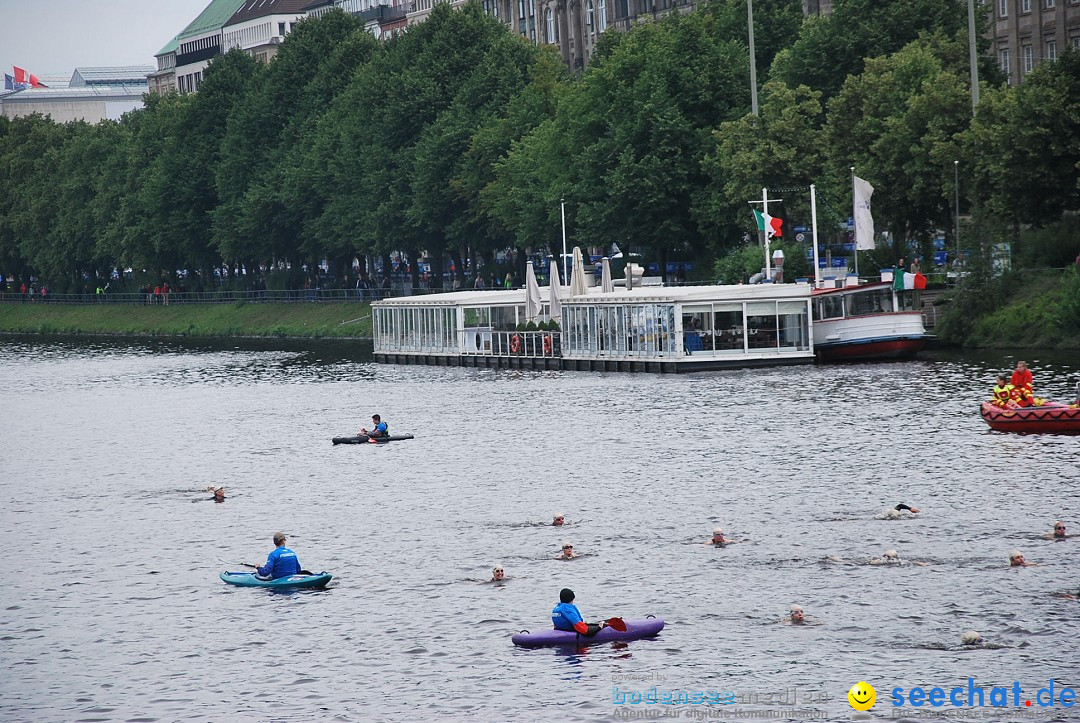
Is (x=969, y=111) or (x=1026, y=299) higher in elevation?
(x=969, y=111)

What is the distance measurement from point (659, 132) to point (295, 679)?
8612cm

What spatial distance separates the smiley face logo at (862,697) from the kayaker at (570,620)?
21.1 feet

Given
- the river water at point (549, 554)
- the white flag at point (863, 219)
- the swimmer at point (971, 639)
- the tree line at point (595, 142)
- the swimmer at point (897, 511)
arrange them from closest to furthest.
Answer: the river water at point (549, 554) < the swimmer at point (971, 639) < the swimmer at point (897, 511) < the white flag at point (863, 219) < the tree line at point (595, 142)

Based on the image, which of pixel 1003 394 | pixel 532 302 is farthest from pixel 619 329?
pixel 1003 394

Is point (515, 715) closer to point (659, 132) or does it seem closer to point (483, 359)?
point (483, 359)

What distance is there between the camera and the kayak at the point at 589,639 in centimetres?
3650

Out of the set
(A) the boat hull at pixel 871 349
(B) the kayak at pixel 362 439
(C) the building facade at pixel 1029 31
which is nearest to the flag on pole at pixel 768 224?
(A) the boat hull at pixel 871 349

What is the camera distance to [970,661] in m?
33.6

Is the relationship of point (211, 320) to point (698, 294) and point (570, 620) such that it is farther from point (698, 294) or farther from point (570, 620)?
point (570, 620)

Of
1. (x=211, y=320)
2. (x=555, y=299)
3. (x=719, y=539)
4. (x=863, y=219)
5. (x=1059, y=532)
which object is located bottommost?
(x=719, y=539)

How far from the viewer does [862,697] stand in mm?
31219

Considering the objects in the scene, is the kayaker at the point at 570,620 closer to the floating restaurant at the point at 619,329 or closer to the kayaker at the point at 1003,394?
the kayaker at the point at 1003,394

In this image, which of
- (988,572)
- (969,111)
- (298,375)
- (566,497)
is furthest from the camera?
(298,375)

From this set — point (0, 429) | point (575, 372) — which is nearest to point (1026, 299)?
point (575, 372)
